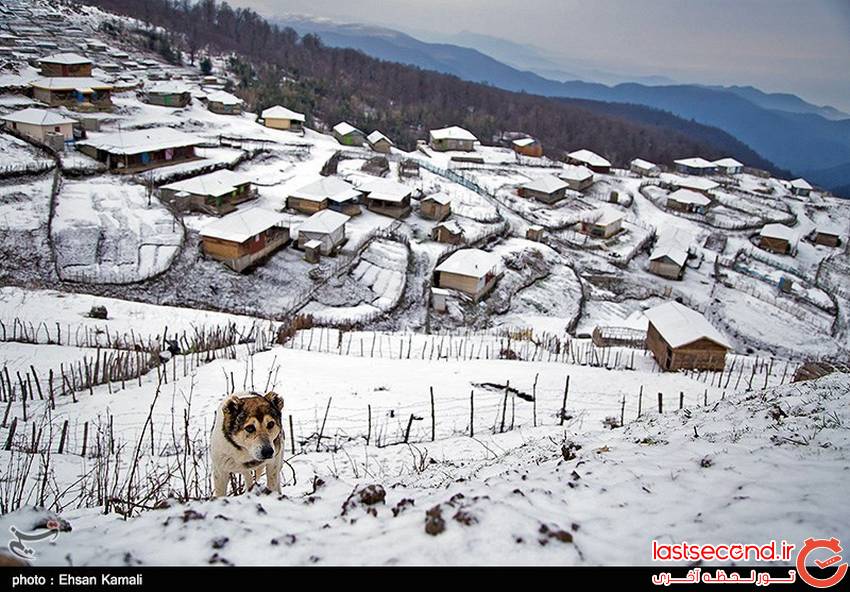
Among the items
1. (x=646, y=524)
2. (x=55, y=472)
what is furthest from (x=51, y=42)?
(x=646, y=524)

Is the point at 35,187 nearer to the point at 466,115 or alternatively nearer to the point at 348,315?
the point at 348,315

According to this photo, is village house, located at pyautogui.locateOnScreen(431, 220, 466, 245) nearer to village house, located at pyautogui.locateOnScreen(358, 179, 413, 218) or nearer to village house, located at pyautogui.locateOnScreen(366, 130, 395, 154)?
village house, located at pyautogui.locateOnScreen(358, 179, 413, 218)

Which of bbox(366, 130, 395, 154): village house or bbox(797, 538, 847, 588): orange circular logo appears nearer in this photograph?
bbox(797, 538, 847, 588): orange circular logo

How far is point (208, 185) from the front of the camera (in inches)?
1169

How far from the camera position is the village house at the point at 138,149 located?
3112 cm

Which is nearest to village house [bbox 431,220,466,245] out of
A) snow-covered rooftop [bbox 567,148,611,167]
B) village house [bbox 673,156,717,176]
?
snow-covered rooftop [bbox 567,148,611,167]

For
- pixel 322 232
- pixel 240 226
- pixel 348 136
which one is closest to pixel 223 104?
pixel 348 136

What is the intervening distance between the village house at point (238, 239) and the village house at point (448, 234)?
1086cm

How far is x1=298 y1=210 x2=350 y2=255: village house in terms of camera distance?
2762cm

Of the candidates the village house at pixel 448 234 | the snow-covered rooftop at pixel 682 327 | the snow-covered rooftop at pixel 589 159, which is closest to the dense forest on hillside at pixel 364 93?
the snow-covered rooftop at pixel 589 159

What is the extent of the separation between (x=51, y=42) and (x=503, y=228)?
5345 cm

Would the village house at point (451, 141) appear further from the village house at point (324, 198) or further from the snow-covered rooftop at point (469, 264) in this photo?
the snow-covered rooftop at point (469, 264)

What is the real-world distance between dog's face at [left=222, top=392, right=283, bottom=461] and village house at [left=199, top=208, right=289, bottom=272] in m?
20.8

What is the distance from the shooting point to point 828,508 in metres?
3.20
